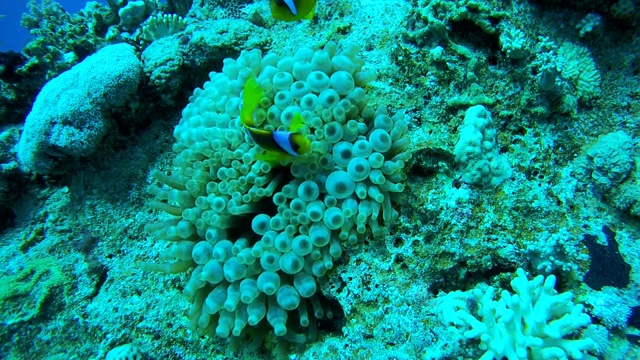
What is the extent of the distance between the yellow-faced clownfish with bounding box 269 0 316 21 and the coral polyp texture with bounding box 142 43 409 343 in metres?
0.52

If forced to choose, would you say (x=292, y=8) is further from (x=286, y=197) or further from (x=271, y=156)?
(x=286, y=197)

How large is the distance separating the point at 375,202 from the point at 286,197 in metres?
0.51

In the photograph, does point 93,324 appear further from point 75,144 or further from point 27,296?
point 75,144

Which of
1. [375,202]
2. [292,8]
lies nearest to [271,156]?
[375,202]

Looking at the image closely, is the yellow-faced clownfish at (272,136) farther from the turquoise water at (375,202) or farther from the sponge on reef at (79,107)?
the sponge on reef at (79,107)

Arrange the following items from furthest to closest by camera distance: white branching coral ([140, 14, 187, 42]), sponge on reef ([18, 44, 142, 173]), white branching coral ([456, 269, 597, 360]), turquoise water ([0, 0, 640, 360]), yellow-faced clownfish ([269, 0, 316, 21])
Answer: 1. white branching coral ([140, 14, 187, 42])
2. sponge on reef ([18, 44, 142, 173])
3. yellow-faced clownfish ([269, 0, 316, 21])
4. turquoise water ([0, 0, 640, 360])
5. white branching coral ([456, 269, 597, 360])

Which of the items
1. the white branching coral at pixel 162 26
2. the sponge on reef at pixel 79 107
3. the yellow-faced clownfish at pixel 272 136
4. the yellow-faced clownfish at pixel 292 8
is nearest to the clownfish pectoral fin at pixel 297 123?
the yellow-faced clownfish at pixel 272 136

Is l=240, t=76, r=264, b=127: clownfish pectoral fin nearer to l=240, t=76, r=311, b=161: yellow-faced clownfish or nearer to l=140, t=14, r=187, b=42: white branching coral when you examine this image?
l=240, t=76, r=311, b=161: yellow-faced clownfish

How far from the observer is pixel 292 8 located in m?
2.78

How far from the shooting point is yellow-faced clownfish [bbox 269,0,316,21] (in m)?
2.73

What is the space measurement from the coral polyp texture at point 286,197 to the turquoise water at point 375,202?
0.01 m

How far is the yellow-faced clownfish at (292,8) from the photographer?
273cm

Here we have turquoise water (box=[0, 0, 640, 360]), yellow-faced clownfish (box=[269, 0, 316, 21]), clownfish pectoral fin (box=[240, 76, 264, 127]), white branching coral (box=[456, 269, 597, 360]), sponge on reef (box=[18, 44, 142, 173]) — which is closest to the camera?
white branching coral (box=[456, 269, 597, 360])

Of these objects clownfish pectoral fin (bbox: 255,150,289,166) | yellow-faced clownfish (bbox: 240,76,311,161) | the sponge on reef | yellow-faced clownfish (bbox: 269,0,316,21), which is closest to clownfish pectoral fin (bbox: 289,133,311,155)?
yellow-faced clownfish (bbox: 240,76,311,161)
